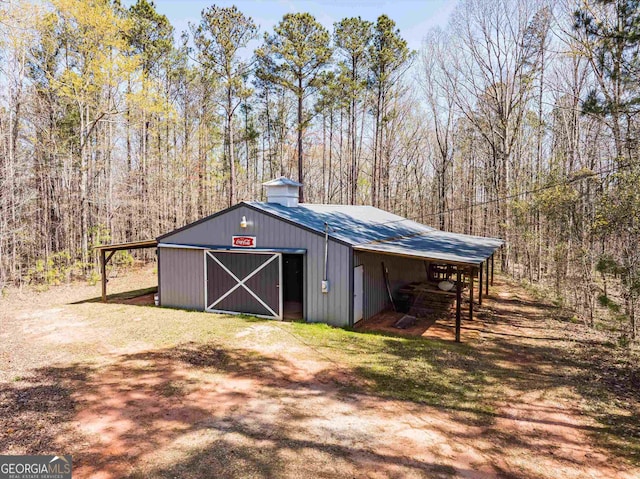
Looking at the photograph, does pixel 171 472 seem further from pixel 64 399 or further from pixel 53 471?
pixel 64 399

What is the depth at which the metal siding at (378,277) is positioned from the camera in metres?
9.74

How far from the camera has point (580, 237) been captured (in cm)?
998

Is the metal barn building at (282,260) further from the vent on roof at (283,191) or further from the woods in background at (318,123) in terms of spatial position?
the woods in background at (318,123)

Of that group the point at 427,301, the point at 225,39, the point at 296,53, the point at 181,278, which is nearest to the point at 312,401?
the point at 427,301

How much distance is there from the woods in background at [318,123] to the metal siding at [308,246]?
5071 millimetres

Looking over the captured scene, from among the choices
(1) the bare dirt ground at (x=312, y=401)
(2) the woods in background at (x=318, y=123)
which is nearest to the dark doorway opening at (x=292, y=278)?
(1) the bare dirt ground at (x=312, y=401)

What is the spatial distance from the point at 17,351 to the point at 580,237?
43.0 feet

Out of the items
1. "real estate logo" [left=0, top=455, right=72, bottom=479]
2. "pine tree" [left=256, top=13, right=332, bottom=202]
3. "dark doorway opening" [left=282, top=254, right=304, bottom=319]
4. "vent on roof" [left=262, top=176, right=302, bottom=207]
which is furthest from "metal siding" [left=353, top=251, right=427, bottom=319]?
"pine tree" [left=256, top=13, right=332, bottom=202]

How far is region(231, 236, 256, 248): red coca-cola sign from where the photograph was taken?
1009cm

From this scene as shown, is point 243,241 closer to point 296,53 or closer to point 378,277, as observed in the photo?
point 378,277

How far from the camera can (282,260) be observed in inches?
403

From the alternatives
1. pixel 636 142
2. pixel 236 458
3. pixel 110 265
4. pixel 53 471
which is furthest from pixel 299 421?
pixel 110 265

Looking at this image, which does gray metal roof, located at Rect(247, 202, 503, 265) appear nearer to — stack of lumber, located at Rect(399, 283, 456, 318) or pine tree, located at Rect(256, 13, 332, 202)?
stack of lumber, located at Rect(399, 283, 456, 318)

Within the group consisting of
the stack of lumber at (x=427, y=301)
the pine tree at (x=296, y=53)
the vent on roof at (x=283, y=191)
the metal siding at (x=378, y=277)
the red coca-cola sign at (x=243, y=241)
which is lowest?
the stack of lumber at (x=427, y=301)
